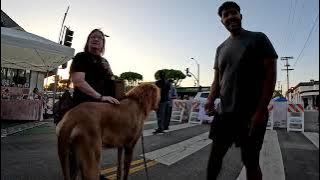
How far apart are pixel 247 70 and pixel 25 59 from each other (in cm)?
1293

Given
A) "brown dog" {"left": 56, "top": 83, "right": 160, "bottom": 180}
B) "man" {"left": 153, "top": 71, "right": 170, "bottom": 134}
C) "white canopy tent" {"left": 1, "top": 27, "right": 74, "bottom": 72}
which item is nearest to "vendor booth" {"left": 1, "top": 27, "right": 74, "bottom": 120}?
"white canopy tent" {"left": 1, "top": 27, "right": 74, "bottom": 72}

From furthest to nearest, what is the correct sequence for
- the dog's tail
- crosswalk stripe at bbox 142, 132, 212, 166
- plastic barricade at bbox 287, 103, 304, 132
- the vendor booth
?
plastic barricade at bbox 287, 103, 304, 132 → the vendor booth → crosswalk stripe at bbox 142, 132, 212, 166 → the dog's tail

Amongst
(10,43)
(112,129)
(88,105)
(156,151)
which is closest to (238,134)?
(112,129)

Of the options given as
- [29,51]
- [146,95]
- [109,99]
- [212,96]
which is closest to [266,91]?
[212,96]

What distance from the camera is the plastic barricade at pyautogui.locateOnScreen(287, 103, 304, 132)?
14484 millimetres

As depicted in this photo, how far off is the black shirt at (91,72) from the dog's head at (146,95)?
11.1 inches

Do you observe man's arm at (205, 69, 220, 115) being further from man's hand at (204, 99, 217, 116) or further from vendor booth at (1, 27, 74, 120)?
vendor booth at (1, 27, 74, 120)

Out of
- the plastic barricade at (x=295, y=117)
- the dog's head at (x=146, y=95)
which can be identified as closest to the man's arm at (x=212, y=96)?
the dog's head at (x=146, y=95)

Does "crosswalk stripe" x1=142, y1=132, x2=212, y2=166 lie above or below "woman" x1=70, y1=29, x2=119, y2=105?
below

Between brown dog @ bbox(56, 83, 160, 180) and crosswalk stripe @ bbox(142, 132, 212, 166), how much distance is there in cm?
264

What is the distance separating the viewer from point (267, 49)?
108 inches

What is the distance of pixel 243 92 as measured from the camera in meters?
2.81

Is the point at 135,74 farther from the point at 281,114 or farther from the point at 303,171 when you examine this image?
the point at 303,171

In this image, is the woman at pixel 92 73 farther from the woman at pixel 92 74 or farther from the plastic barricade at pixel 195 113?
the plastic barricade at pixel 195 113
